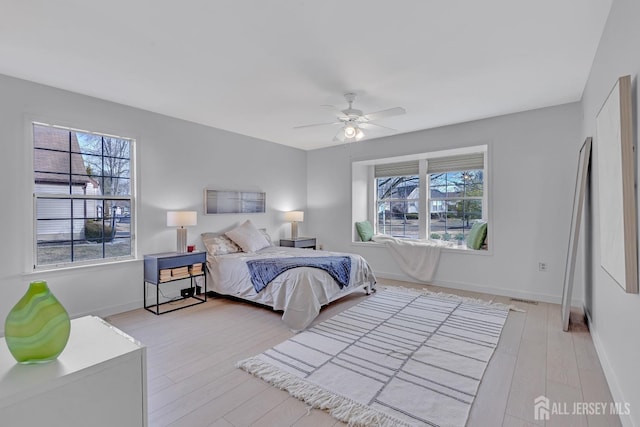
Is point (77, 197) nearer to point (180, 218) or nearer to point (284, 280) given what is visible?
point (180, 218)

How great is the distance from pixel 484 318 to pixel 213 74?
3.86 meters

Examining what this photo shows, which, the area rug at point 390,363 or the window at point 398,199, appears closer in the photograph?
the area rug at point 390,363

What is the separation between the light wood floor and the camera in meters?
1.86

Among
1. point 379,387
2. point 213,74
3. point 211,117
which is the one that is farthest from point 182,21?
point 379,387

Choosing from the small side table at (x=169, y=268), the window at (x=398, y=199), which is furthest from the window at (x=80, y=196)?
the window at (x=398, y=199)

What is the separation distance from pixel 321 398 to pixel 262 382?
0.48 meters

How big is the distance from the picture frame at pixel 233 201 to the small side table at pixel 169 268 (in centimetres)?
88

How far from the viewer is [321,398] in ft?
6.62

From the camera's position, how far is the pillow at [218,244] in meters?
4.47

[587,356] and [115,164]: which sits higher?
[115,164]

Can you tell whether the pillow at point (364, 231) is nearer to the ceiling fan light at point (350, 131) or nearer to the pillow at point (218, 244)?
the pillow at point (218, 244)

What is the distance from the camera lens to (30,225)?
123 inches

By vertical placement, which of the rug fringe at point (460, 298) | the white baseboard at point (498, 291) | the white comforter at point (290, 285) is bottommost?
the rug fringe at point (460, 298)

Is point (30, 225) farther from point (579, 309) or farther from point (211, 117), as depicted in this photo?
point (579, 309)
